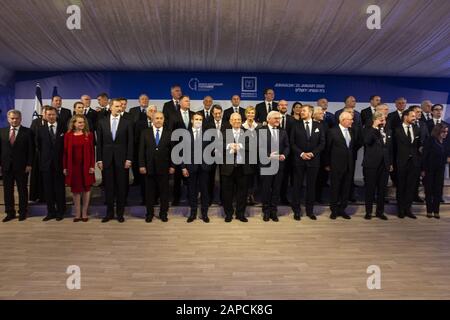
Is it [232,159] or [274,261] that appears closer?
[274,261]

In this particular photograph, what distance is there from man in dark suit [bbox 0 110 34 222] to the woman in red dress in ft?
2.13

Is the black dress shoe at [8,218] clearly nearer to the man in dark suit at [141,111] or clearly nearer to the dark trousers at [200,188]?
the man in dark suit at [141,111]

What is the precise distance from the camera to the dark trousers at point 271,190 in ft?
16.3

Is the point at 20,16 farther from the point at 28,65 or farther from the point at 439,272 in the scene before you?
the point at 439,272

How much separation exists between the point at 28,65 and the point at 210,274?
22.0 feet

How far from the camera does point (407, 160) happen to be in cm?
514

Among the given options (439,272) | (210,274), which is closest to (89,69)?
(210,274)

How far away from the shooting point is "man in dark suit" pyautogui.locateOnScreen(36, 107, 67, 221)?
491 cm

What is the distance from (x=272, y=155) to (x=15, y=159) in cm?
356

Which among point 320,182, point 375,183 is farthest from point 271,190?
point 375,183

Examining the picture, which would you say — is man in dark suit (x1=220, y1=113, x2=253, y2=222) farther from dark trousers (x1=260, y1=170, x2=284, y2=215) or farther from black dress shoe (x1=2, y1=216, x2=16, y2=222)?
black dress shoe (x1=2, y1=216, x2=16, y2=222)

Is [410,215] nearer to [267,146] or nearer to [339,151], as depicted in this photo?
[339,151]
